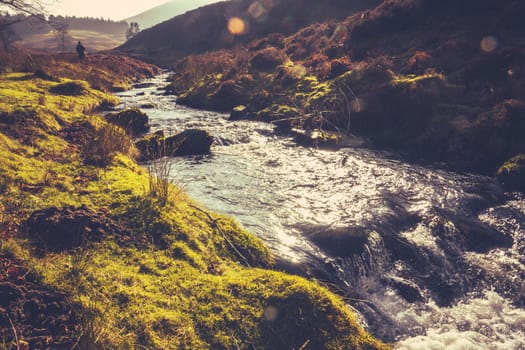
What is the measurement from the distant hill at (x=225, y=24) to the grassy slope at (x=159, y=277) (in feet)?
135

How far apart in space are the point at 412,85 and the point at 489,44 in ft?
18.2

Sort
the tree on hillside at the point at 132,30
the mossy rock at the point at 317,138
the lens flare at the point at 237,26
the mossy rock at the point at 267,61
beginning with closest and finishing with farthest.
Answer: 1. the mossy rock at the point at 317,138
2. the mossy rock at the point at 267,61
3. the lens flare at the point at 237,26
4. the tree on hillside at the point at 132,30

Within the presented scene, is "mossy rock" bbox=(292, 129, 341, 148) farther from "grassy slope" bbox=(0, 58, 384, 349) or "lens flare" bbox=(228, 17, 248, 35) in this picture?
"lens flare" bbox=(228, 17, 248, 35)

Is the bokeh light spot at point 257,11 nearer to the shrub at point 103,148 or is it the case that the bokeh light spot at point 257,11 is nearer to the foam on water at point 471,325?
the shrub at point 103,148

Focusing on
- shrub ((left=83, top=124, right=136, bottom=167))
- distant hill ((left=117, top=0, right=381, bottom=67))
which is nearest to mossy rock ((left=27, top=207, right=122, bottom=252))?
shrub ((left=83, top=124, right=136, bottom=167))

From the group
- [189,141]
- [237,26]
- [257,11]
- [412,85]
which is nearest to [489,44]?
[412,85]

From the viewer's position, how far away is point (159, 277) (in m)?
3.97

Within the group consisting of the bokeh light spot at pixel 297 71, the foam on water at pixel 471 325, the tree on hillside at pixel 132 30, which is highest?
the tree on hillside at pixel 132 30

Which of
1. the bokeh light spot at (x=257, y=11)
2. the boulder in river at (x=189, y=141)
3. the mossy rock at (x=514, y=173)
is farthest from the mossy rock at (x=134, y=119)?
the bokeh light spot at (x=257, y=11)

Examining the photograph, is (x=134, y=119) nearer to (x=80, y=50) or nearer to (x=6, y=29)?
(x=80, y=50)

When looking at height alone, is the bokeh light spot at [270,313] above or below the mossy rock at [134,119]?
below

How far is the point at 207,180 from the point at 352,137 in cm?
754

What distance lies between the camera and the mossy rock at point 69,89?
597 inches

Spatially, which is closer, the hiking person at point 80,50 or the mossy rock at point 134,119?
the mossy rock at point 134,119
